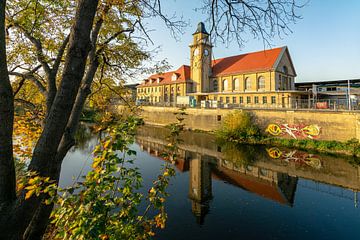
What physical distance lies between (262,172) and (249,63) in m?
27.4

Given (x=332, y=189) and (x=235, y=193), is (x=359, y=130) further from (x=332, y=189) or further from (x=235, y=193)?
(x=235, y=193)

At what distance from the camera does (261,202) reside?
10.3 metres

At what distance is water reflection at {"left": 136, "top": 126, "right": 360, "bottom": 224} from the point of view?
36.9ft

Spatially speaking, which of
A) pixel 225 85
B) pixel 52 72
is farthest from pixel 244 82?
pixel 52 72

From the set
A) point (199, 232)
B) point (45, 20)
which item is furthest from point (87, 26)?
point (199, 232)

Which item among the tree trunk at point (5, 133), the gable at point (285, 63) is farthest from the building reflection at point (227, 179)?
the gable at point (285, 63)

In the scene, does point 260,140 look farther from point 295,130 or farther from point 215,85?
point 215,85

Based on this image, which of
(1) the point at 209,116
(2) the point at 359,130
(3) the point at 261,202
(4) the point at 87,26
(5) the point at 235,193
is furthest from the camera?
(1) the point at 209,116

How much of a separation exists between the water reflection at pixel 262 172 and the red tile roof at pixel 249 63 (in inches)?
706

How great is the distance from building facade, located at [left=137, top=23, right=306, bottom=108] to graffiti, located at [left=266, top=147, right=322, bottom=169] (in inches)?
382

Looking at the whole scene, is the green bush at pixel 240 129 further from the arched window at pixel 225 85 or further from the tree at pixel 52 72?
the tree at pixel 52 72

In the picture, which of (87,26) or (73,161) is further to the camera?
(73,161)

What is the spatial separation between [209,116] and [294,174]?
710 inches

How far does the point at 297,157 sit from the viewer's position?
17406mm
